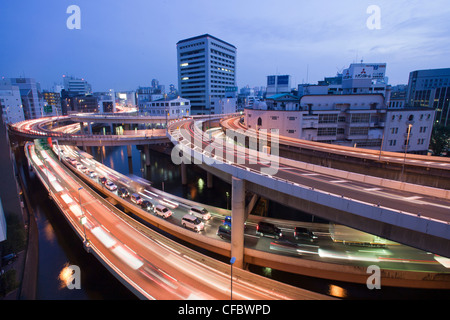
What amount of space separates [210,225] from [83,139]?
3852 cm

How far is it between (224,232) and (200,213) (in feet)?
12.7

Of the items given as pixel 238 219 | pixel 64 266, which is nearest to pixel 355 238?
pixel 238 219

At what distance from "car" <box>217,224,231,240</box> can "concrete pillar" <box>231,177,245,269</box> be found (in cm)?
143

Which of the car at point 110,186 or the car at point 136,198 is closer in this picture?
the car at point 136,198

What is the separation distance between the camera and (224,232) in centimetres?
1916

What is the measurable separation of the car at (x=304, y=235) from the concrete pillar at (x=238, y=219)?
4822 millimetres

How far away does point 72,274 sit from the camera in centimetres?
1819

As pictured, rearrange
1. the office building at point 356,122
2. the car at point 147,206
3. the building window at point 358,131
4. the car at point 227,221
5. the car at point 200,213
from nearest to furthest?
the car at point 227,221 < the car at point 200,213 < the car at point 147,206 < the office building at point 356,122 < the building window at point 358,131

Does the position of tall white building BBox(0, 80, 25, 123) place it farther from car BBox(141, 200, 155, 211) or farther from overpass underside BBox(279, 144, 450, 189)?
overpass underside BBox(279, 144, 450, 189)

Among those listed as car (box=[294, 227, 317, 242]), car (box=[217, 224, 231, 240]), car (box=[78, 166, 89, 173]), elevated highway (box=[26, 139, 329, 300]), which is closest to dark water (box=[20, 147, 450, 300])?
car (box=[294, 227, 317, 242])

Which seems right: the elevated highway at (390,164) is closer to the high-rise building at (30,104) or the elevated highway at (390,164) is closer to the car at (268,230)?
the car at (268,230)

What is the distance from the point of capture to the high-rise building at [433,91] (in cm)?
7288

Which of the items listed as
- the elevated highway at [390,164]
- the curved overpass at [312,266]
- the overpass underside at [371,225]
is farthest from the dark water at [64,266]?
the elevated highway at [390,164]
